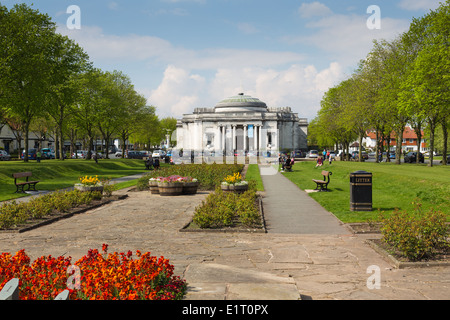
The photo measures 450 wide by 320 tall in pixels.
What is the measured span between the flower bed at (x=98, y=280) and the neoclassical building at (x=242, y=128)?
112975mm

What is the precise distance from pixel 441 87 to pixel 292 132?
9371 cm

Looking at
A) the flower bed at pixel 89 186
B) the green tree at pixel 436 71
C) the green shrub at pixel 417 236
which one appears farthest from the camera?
the green tree at pixel 436 71

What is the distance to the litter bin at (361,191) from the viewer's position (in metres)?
14.8

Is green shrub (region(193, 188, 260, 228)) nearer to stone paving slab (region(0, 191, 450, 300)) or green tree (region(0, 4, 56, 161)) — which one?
stone paving slab (region(0, 191, 450, 300))

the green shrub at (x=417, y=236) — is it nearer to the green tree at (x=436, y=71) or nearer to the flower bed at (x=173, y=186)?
the flower bed at (x=173, y=186)

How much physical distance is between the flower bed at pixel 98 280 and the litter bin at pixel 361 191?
10.1 meters

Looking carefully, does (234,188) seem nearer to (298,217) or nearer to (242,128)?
(298,217)

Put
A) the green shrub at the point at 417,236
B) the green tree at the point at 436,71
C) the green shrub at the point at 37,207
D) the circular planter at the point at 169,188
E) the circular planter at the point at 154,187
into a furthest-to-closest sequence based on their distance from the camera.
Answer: the green tree at the point at 436,71, the circular planter at the point at 154,187, the circular planter at the point at 169,188, the green shrub at the point at 37,207, the green shrub at the point at 417,236

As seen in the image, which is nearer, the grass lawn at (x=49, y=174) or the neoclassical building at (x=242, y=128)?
the grass lawn at (x=49, y=174)

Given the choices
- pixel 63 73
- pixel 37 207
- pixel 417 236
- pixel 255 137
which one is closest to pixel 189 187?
pixel 37 207

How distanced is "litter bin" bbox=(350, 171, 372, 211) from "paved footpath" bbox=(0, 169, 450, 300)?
111 inches

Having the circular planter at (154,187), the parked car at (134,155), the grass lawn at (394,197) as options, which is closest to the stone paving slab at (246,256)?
the grass lawn at (394,197)

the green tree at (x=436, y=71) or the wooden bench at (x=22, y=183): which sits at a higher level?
the green tree at (x=436, y=71)

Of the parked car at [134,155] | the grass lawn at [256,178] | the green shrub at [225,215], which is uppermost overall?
the parked car at [134,155]
